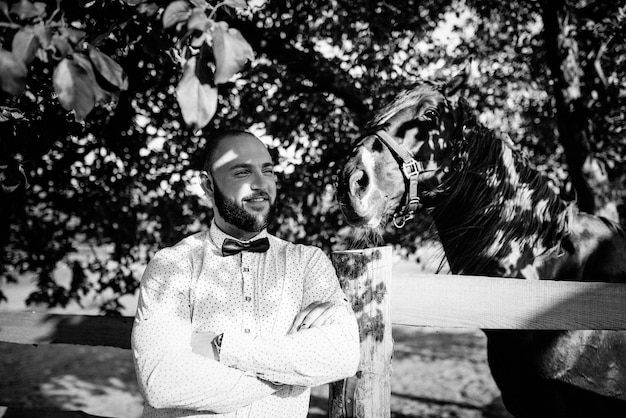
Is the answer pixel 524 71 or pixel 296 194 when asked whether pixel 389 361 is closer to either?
pixel 296 194

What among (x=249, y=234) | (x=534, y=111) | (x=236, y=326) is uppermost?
(x=534, y=111)

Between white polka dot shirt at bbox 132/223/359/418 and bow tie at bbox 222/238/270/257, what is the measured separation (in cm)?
3

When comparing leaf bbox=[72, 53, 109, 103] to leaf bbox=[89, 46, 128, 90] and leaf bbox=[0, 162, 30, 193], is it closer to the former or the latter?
leaf bbox=[89, 46, 128, 90]

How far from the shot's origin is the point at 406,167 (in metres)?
2.32

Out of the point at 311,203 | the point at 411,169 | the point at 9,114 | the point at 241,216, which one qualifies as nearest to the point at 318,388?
the point at 311,203

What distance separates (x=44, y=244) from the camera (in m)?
4.15

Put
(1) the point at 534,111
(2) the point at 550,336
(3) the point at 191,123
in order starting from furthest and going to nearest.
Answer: (1) the point at 534,111 → (2) the point at 550,336 → (3) the point at 191,123

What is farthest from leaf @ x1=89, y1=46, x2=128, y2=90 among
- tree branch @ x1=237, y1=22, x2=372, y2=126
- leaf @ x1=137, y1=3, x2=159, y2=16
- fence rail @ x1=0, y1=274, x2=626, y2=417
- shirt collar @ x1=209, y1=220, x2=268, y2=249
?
tree branch @ x1=237, y1=22, x2=372, y2=126

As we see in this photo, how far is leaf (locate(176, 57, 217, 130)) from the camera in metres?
0.96

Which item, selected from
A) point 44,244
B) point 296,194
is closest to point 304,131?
point 296,194

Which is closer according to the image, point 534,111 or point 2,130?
point 2,130

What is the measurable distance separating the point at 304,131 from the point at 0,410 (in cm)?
311

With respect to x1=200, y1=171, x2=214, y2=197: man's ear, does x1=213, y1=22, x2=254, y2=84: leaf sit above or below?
above

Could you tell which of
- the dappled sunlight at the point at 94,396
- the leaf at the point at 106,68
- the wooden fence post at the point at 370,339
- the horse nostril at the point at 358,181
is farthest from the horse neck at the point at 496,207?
the dappled sunlight at the point at 94,396
